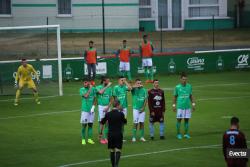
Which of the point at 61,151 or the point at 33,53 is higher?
A: the point at 33,53

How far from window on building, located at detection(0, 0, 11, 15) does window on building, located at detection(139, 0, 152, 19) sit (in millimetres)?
9851

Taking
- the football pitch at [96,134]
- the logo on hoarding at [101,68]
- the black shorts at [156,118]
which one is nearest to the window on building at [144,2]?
Result: the logo on hoarding at [101,68]

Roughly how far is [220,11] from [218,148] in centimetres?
3786

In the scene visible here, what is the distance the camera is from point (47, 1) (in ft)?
203

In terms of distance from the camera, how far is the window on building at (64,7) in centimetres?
6200

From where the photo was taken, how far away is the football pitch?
25500mm

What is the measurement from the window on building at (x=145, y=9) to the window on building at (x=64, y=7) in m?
5.47

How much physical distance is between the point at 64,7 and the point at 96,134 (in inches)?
1307

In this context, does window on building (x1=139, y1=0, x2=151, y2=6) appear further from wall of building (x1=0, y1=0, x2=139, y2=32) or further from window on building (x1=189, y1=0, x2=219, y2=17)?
window on building (x1=189, y1=0, x2=219, y2=17)

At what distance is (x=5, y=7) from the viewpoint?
201 ft

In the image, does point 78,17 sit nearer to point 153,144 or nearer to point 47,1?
point 47,1

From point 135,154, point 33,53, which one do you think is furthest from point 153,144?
point 33,53

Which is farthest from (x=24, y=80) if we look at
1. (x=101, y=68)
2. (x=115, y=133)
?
(x=115, y=133)

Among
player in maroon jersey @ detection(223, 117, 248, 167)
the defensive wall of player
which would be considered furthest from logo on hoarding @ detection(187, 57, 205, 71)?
player in maroon jersey @ detection(223, 117, 248, 167)
